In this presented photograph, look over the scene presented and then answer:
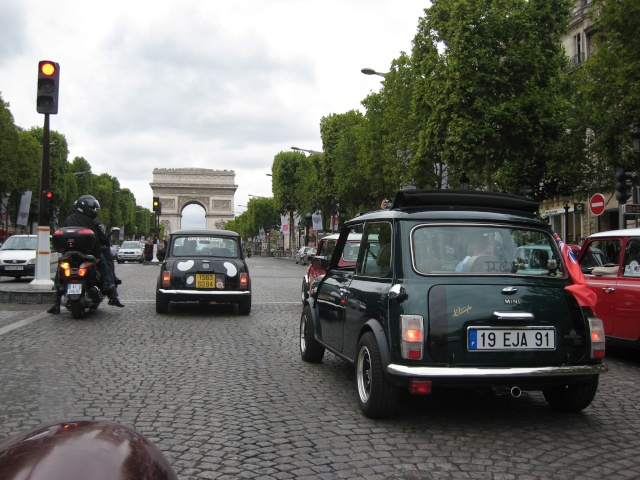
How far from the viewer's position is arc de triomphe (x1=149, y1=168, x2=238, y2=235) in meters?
112

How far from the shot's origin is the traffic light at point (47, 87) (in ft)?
45.9

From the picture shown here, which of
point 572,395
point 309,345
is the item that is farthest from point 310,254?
point 572,395

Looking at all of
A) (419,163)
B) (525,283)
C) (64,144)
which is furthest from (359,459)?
(64,144)

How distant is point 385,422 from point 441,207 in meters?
1.66

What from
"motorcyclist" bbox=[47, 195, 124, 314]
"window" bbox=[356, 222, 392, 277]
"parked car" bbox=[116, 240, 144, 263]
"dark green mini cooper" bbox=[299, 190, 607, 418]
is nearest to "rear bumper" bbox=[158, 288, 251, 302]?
"motorcyclist" bbox=[47, 195, 124, 314]

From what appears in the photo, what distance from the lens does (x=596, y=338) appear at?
4840 millimetres

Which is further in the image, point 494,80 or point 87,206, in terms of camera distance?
point 494,80

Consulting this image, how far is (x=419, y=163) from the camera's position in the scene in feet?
89.9

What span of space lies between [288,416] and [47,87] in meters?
11.4

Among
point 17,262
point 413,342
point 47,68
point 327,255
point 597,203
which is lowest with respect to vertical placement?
point 413,342

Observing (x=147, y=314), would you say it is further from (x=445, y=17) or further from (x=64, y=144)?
(x=64, y=144)

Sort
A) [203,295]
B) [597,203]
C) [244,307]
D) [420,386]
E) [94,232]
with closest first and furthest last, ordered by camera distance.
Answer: [420,386], [94,232], [203,295], [244,307], [597,203]

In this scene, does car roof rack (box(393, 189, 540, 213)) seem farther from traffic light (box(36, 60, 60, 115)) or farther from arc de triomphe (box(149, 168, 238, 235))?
arc de triomphe (box(149, 168, 238, 235))

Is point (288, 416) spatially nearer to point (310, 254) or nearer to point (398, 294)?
point (398, 294)
